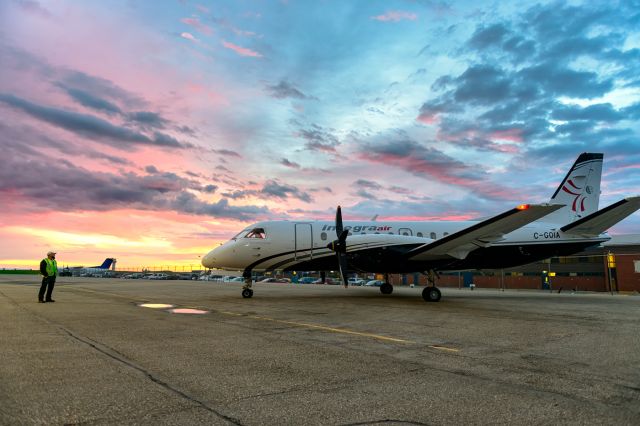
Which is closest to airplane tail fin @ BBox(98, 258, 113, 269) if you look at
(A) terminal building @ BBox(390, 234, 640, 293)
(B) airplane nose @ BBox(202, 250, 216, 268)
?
(A) terminal building @ BBox(390, 234, 640, 293)

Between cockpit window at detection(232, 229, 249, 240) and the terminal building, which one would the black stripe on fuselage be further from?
the terminal building

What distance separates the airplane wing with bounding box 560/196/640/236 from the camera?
57.3 feet

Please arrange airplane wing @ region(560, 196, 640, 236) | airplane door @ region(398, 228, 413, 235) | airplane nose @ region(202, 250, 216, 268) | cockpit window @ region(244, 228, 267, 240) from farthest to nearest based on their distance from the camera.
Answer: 1. airplane door @ region(398, 228, 413, 235)
2. cockpit window @ region(244, 228, 267, 240)
3. airplane nose @ region(202, 250, 216, 268)
4. airplane wing @ region(560, 196, 640, 236)

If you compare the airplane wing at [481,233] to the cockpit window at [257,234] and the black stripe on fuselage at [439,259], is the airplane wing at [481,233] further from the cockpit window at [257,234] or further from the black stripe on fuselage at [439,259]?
the cockpit window at [257,234]

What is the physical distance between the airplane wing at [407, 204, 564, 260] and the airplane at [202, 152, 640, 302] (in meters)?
0.04

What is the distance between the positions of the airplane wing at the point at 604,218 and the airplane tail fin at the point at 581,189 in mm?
1778

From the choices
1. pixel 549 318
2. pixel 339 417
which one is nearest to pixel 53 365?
pixel 339 417

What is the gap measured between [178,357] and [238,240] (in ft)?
47.2

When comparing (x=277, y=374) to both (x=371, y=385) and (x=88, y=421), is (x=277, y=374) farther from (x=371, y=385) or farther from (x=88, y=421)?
(x=88, y=421)

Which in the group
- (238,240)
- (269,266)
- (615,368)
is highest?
(238,240)

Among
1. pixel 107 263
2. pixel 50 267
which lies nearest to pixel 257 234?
pixel 50 267

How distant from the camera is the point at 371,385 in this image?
5.04 metres

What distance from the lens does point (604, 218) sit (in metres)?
19.5

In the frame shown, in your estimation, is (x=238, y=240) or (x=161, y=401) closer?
(x=161, y=401)
